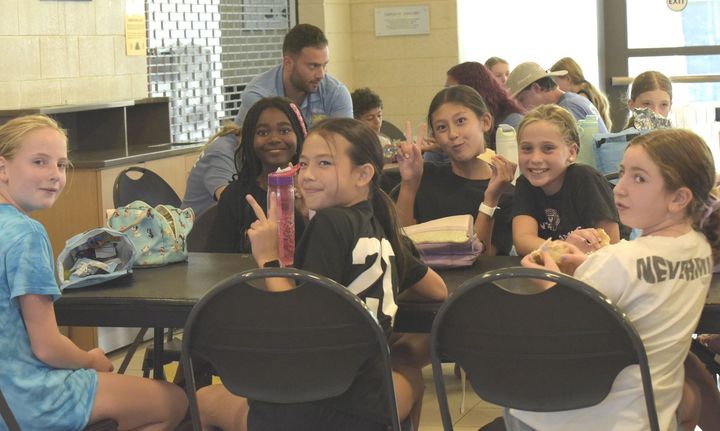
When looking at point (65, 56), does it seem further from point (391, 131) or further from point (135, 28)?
point (391, 131)

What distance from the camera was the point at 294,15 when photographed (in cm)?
793

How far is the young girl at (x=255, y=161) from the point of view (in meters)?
3.49

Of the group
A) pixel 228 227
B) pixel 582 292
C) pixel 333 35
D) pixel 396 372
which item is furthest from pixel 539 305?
pixel 333 35

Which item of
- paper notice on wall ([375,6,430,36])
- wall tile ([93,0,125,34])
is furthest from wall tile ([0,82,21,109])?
paper notice on wall ([375,6,430,36])

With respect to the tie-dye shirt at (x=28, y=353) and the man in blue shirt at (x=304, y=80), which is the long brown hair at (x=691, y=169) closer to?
the tie-dye shirt at (x=28, y=353)

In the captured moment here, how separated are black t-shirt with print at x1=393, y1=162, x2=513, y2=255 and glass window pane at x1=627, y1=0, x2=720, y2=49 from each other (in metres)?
5.64

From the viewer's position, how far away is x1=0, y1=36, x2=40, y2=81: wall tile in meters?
5.08

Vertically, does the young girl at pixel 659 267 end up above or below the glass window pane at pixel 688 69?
below

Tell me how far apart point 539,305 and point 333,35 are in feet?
20.0

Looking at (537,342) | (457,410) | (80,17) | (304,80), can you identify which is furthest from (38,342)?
(80,17)

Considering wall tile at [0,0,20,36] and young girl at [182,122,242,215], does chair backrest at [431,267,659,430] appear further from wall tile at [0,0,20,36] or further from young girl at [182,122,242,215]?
wall tile at [0,0,20,36]

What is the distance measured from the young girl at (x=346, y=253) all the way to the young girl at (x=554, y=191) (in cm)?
57

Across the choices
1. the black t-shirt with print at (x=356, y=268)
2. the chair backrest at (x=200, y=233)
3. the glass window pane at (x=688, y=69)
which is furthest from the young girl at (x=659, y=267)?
the glass window pane at (x=688, y=69)

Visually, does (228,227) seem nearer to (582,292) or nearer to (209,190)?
(209,190)
